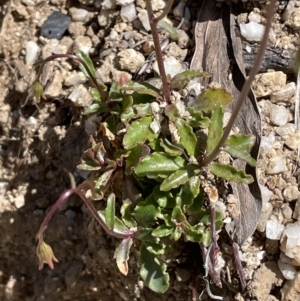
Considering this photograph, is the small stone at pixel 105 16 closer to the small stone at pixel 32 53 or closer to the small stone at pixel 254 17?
the small stone at pixel 32 53

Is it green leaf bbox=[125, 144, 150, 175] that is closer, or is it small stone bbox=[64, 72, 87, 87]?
green leaf bbox=[125, 144, 150, 175]

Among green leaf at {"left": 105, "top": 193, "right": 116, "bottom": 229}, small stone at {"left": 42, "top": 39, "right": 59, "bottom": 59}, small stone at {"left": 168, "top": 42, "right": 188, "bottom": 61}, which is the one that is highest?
small stone at {"left": 168, "top": 42, "right": 188, "bottom": 61}

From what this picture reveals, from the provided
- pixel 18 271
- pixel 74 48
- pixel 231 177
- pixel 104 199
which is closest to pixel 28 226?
pixel 18 271

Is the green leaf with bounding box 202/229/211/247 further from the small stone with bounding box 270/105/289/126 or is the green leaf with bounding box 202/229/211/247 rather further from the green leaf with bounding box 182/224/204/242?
the small stone with bounding box 270/105/289/126

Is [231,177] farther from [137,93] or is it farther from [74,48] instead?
[74,48]

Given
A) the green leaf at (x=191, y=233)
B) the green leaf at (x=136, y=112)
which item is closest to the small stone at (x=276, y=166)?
the green leaf at (x=191, y=233)

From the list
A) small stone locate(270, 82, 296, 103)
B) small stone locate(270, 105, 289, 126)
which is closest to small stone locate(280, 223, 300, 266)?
small stone locate(270, 105, 289, 126)
